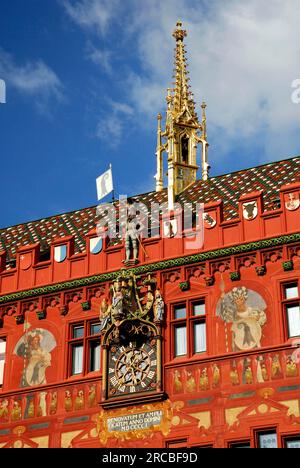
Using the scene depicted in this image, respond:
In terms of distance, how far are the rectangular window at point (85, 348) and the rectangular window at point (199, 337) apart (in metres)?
3.37

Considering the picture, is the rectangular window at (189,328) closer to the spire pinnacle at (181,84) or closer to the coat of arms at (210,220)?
the coat of arms at (210,220)

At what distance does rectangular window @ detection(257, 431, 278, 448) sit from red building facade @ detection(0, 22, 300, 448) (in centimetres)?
4

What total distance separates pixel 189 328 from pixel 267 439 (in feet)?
14.8

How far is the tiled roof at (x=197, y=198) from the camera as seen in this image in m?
40.0

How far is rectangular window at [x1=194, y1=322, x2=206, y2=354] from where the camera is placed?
1368 inches

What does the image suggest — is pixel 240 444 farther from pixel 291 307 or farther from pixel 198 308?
pixel 198 308

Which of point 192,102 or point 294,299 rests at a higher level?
point 192,102

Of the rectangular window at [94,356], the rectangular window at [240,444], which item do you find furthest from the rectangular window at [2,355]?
the rectangular window at [240,444]

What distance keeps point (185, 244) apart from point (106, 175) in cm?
769

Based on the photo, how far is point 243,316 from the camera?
3428 centimetres

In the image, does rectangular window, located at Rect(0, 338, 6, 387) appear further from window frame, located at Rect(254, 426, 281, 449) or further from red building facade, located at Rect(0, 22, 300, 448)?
window frame, located at Rect(254, 426, 281, 449)

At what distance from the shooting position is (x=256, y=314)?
1345 inches

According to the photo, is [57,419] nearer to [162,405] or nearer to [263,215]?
[162,405]
